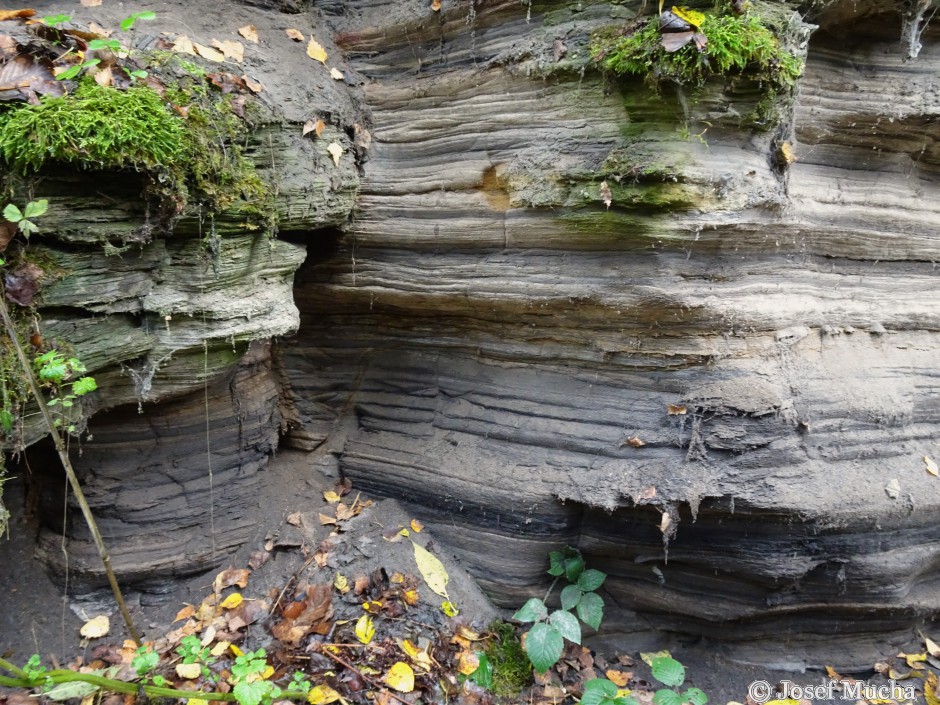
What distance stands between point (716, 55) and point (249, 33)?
296cm

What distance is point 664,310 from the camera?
3543mm

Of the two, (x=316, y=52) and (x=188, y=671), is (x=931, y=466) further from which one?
(x=316, y=52)

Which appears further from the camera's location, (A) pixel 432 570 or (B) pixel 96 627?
(A) pixel 432 570

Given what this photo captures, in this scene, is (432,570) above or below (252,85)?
below

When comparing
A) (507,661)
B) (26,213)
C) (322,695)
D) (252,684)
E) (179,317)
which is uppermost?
(26,213)

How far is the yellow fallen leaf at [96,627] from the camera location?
3656 millimetres

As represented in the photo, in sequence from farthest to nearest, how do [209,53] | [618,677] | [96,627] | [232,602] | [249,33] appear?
[618,677], [232,602], [249,33], [96,627], [209,53]

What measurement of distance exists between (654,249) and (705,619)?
2836 millimetres

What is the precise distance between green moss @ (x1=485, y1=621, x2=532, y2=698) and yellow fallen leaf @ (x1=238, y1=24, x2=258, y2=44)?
175 inches

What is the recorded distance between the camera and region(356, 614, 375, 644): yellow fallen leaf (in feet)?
12.0

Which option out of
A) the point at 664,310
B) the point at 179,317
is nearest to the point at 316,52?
the point at 179,317

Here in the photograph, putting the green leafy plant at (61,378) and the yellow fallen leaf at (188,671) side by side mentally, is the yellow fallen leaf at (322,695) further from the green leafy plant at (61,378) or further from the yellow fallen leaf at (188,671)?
the green leafy plant at (61,378)

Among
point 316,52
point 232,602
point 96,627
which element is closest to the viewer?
point 96,627

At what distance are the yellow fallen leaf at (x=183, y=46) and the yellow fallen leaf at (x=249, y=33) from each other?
0.54m
